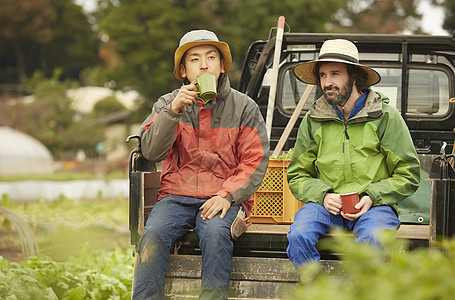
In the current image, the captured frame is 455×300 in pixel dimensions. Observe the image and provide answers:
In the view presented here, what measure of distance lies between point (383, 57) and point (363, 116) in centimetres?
204

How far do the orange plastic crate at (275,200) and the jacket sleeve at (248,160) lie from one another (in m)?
0.38

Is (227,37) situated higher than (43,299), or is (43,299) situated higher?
(227,37)

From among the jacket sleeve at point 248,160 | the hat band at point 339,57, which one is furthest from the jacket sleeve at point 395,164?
the jacket sleeve at point 248,160

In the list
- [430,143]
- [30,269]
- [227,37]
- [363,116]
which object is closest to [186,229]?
[363,116]

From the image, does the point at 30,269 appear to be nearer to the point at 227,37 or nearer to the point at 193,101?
the point at 193,101

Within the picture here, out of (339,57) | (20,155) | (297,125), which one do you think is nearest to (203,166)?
(339,57)

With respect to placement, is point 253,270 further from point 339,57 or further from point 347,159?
point 339,57

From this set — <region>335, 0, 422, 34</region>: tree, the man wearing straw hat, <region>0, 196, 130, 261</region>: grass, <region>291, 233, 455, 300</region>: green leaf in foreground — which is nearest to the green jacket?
the man wearing straw hat

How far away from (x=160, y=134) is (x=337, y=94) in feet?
3.40

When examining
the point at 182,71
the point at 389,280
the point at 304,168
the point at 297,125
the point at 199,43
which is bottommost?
the point at 389,280

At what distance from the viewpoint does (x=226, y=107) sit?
4.00 metres

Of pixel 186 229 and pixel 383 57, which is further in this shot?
pixel 383 57

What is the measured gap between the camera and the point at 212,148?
3.94 m

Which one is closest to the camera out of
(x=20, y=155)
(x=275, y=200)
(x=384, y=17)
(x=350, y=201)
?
(x=350, y=201)
